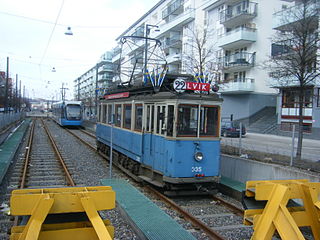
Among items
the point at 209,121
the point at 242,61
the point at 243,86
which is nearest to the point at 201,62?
the point at 209,121

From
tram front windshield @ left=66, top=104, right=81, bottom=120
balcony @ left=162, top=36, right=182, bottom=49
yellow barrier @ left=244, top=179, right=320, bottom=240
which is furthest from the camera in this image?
balcony @ left=162, top=36, right=182, bottom=49

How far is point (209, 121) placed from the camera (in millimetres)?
8750

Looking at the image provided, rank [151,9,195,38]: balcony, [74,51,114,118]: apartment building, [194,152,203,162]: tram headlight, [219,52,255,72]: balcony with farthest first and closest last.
Result: 1. [74,51,114,118]: apartment building
2. [151,9,195,38]: balcony
3. [219,52,255,72]: balcony
4. [194,152,203,162]: tram headlight

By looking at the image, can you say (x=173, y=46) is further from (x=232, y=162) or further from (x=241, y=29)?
(x=232, y=162)

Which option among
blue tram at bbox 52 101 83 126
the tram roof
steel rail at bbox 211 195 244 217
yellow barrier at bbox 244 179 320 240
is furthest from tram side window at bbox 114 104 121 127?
blue tram at bbox 52 101 83 126

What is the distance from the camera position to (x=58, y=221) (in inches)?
153

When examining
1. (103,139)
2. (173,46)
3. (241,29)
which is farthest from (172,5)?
A: (103,139)

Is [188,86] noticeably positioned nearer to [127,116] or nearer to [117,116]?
[127,116]

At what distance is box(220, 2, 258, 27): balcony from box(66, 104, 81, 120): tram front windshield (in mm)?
18150

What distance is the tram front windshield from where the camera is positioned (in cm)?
3344

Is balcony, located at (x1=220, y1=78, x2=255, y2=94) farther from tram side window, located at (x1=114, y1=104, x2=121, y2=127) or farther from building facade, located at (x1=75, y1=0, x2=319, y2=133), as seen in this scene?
tram side window, located at (x1=114, y1=104, x2=121, y2=127)

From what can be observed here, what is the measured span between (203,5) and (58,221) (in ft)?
125

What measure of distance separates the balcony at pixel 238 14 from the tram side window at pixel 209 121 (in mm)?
27506

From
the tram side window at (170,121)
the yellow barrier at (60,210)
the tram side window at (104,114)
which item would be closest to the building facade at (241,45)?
the tram side window at (104,114)
